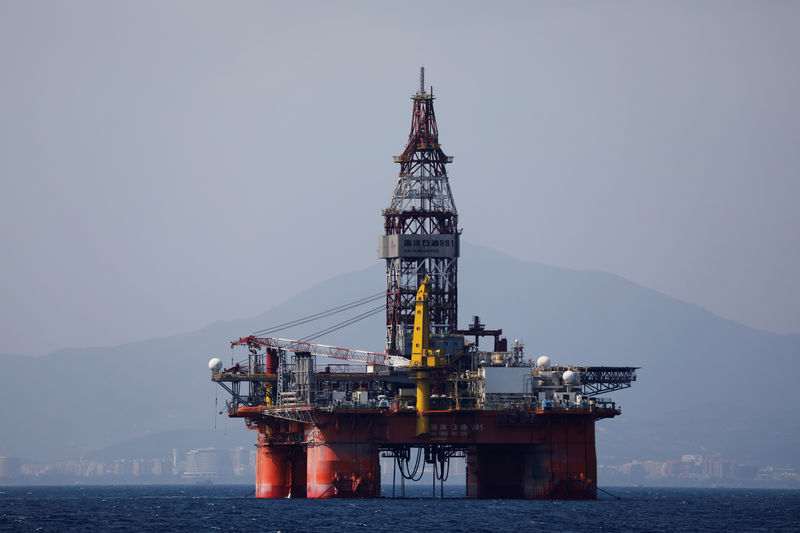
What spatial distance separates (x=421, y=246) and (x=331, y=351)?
11.1 m

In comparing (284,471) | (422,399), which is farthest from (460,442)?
(284,471)

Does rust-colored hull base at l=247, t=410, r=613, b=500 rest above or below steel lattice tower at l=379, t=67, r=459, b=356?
below

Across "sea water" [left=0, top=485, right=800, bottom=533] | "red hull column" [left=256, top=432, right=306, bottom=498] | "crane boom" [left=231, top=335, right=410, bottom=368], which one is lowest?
"sea water" [left=0, top=485, right=800, bottom=533]

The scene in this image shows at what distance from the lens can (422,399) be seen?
334ft

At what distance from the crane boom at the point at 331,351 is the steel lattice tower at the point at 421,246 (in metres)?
2.87

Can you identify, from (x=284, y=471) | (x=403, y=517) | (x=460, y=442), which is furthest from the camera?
(x=284, y=471)

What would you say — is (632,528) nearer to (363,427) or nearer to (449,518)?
(449,518)

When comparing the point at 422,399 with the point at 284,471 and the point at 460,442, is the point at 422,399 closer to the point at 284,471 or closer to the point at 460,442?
the point at 460,442

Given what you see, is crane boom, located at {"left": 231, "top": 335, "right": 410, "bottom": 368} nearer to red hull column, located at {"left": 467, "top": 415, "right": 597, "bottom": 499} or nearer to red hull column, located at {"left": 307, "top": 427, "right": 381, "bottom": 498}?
red hull column, located at {"left": 307, "top": 427, "right": 381, "bottom": 498}

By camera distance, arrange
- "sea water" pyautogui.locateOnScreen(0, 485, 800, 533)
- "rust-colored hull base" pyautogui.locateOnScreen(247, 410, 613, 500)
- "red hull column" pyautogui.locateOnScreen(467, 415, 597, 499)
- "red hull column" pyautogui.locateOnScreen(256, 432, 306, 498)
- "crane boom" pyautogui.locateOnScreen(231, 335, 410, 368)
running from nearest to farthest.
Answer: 1. "sea water" pyautogui.locateOnScreen(0, 485, 800, 533)
2. "rust-colored hull base" pyautogui.locateOnScreen(247, 410, 613, 500)
3. "red hull column" pyautogui.locateOnScreen(467, 415, 597, 499)
4. "crane boom" pyautogui.locateOnScreen(231, 335, 410, 368)
5. "red hull column" pyautogui.locateOnScreen(256, 432, 306, 498)

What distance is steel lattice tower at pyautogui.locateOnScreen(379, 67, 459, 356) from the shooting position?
114250 mm

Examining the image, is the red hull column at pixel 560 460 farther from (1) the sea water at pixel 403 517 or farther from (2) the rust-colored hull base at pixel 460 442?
(1) the sea water at pixel 403 517

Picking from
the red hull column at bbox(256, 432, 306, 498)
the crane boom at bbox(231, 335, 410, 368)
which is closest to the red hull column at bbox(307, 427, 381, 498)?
the crane boom at bbox(231, 335, 410, 368)

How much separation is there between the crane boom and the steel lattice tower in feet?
9.41
